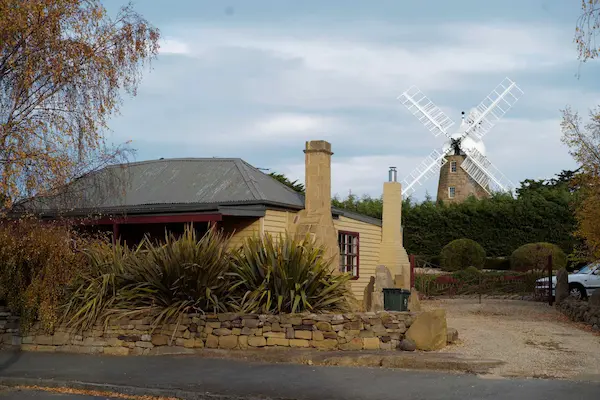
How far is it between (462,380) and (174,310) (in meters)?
5.55

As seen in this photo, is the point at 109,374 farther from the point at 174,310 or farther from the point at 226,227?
the point at 226,227

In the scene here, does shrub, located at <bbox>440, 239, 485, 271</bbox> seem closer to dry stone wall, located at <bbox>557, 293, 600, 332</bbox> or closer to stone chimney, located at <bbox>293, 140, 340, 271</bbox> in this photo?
dry stone wall, located at <bbox>557, 293, 600, 332</bbox>

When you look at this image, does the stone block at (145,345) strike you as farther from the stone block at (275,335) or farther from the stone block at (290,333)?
the stone block at (290,333)

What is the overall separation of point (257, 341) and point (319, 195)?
6.11 metres

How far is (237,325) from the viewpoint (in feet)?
45.2

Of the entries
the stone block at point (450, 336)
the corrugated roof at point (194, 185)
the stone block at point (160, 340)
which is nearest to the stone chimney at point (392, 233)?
the corrugated roof at point (194, 185)

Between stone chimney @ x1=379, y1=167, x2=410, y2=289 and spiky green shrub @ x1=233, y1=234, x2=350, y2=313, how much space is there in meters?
10.2

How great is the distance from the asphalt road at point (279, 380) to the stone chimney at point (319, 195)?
6.02 m

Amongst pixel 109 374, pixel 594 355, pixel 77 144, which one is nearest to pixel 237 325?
pixel 109 374

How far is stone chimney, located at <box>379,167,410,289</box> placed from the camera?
2514 centimetres

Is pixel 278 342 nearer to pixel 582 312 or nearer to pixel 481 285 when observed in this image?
pixel 582 312

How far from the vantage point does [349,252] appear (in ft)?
78.2

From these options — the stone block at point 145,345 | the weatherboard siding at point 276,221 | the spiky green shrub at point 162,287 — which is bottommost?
the stone block at point 145,345

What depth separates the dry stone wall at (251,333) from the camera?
13.6m
